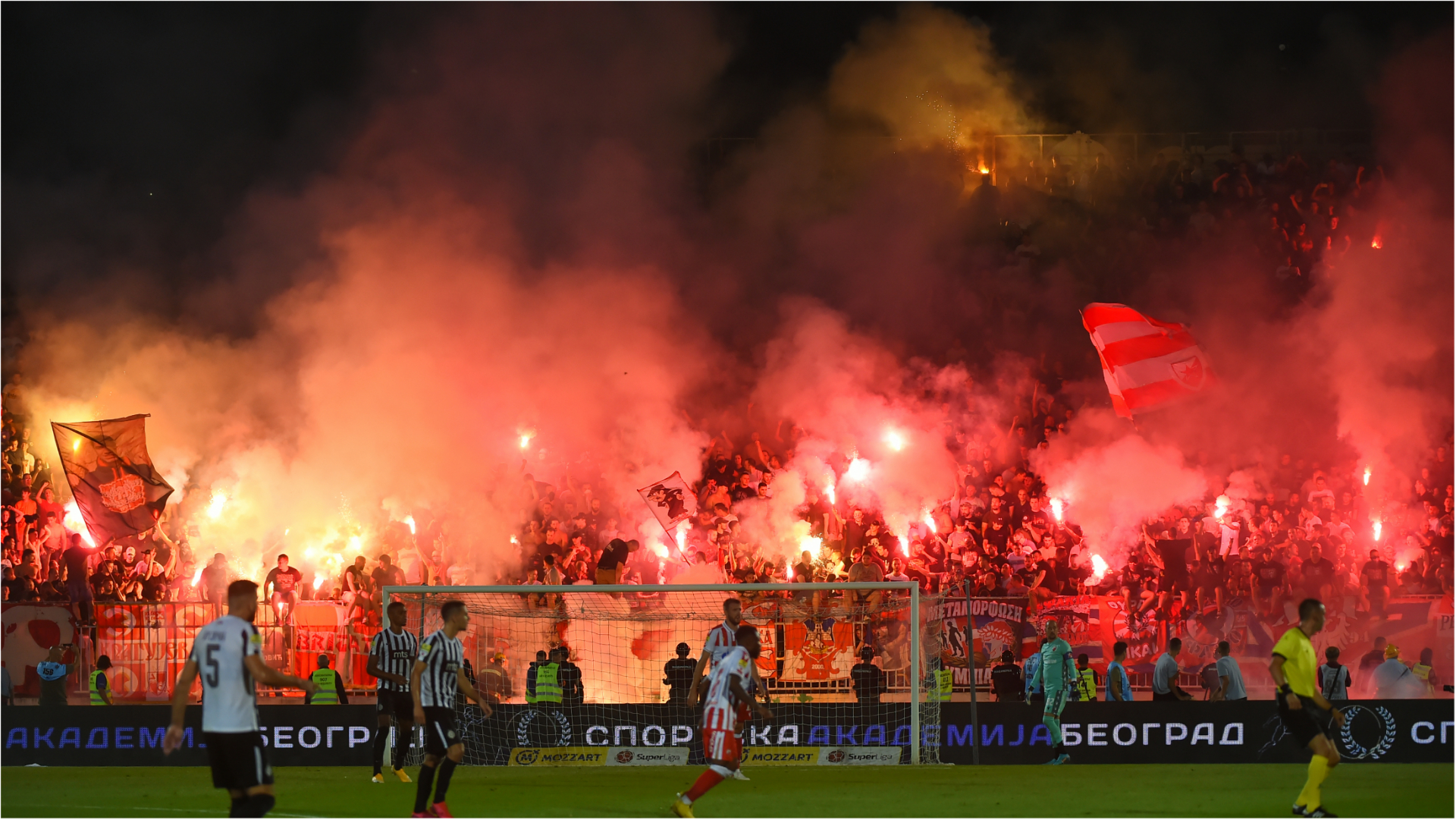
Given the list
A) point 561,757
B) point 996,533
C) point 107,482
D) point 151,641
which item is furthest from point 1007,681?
point 107,482

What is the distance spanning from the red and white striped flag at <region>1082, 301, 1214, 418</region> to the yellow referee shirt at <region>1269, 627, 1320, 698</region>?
11926mm

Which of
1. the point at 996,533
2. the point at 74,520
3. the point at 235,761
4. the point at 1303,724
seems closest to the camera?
the point at 235,761

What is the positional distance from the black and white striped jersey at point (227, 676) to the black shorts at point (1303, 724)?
5.34 meters

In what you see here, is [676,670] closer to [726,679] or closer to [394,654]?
[394,654]

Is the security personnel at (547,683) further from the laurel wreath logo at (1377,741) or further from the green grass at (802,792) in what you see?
the laurel wreath logo at (1377,741)

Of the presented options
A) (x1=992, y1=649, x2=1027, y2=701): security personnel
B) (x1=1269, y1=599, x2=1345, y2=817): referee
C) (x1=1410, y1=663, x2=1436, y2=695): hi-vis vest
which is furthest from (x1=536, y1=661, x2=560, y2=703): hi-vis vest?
(x1=1410, y1=663, x2=1436, y2=695): hi-vis vest

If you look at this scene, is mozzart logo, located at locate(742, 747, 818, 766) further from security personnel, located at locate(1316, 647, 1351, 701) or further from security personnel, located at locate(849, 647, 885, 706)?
security personnel, located at locate(1316, 647, 1351, 701)

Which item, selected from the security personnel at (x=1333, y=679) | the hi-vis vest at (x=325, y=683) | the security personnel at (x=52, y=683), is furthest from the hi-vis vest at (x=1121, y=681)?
the security personnel at (x=52, y=683)

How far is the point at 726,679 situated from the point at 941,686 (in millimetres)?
5242

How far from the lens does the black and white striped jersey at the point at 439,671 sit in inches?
335

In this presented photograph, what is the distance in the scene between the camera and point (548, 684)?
39.1 ft

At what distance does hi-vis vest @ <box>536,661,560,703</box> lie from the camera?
1185cm

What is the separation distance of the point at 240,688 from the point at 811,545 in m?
12.1

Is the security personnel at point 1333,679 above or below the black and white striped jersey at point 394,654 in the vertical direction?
below
